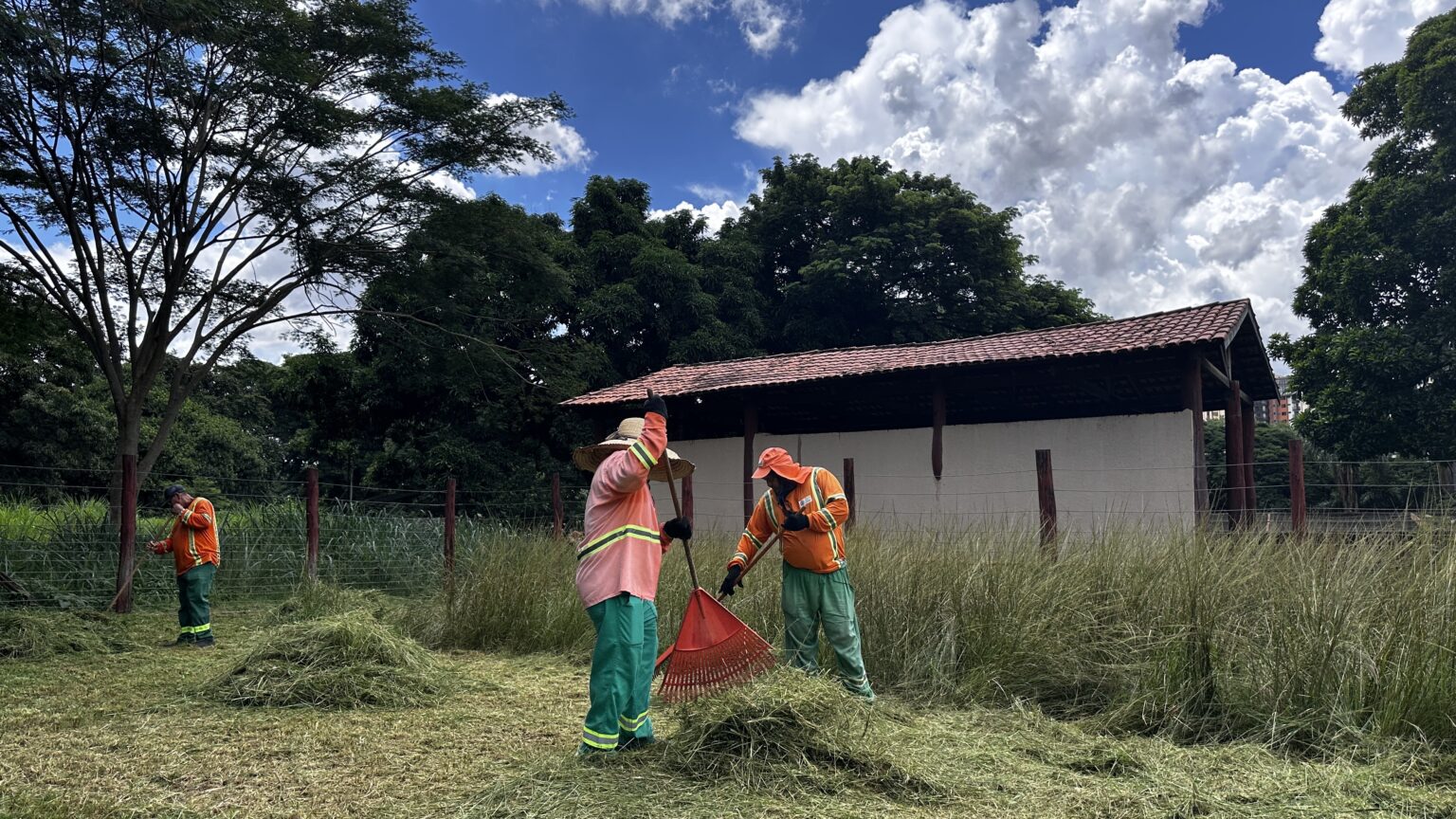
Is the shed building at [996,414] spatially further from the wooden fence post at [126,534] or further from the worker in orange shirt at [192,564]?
the wooden fence post at [126,534]

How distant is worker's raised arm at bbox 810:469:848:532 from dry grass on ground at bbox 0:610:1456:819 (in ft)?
3.35

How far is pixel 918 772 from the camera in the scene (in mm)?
3893

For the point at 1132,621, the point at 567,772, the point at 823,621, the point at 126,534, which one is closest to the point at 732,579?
the point at 823,621

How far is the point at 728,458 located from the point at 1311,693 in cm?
1160

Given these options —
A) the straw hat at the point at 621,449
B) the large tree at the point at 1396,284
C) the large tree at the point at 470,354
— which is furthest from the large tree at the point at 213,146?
the large tree at the point at 1396,284

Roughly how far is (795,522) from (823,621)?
62 centimetres

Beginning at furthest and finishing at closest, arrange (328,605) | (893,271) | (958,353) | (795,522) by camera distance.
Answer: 1. (893,271)
2. (958,353)
3. (328,605)
4. (795,522)

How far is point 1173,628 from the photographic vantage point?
5113 mm

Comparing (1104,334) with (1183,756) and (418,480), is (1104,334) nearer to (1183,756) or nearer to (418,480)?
(1183,756)

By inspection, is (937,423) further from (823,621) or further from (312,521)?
(823,621)

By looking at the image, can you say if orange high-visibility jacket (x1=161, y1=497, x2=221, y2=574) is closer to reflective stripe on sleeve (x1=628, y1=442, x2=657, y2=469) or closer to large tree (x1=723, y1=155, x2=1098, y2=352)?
reflective stripe on sleeve (x1=628, y1=442, x2=657, y2=469)

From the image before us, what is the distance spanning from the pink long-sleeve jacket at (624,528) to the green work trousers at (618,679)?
0.22 feet

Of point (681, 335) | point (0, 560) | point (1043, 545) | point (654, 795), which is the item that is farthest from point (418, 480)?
point (654, 795)

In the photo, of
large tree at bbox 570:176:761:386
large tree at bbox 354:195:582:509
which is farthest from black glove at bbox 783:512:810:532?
large tree at bbox 570:176:761:386
